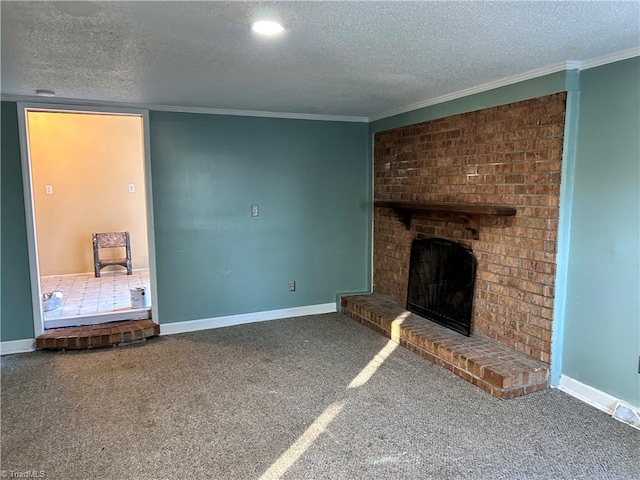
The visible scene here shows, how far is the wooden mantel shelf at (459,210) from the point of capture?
318cm

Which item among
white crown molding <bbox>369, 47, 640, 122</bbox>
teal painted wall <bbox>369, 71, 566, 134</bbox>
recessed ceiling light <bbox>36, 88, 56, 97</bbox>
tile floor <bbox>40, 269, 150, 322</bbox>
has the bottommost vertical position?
tile floor <bbox>40, 269, 150, 322</bbox>

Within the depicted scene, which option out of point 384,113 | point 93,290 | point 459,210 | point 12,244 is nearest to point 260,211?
point 384,113

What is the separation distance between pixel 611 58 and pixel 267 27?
2.06 metres

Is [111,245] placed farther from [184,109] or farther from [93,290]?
[184,109]

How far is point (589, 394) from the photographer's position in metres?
2.81

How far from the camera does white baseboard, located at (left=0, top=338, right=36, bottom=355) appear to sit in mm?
3775

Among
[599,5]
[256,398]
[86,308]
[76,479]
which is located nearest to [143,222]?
[86,308]

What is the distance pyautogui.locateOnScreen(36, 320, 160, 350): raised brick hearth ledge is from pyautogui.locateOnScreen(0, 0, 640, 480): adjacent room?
0.07ft

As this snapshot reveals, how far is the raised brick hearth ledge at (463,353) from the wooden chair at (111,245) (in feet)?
12.8

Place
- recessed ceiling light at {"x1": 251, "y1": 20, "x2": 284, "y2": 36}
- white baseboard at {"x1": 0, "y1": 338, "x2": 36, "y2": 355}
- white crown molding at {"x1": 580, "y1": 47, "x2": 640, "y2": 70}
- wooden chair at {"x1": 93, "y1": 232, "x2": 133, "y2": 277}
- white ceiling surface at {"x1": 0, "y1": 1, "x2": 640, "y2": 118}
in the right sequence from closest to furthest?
white ceiling surface at {"x1": 0, "y1": 1, "x2": 640, "y2": 118} < recessed ceiling light at {"x1": 251, "y1": 20, "x2": 284, "y2": 36} < white crown molding at {"x1": 580, "y1": 47, "x2": 640, "y2": 70} < white baseboard at {"x1": 0, "y1": 338, "x2": 36, "y2": 355} < wooden chair at {"x1": 93, "y1": 232, "x2": 133, "y2": 277}

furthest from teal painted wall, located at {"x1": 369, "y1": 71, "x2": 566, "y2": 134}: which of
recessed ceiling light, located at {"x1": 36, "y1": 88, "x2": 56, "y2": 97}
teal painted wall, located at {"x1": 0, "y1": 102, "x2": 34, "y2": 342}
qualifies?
teal painted wall, located at {"x1": 0, "y1": 102, "x2": 34, "y2": 342}

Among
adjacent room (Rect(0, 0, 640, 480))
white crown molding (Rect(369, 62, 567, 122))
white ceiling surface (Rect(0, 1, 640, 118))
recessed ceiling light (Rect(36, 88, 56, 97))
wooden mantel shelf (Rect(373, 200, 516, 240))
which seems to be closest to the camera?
white ceiling surface (Rect(0, 1, 640, 118))

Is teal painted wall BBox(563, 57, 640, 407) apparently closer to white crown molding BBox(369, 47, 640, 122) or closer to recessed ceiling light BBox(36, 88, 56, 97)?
white crown molding BBox(369, 47, 640, 122)

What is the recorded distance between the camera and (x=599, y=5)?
1866 mm
